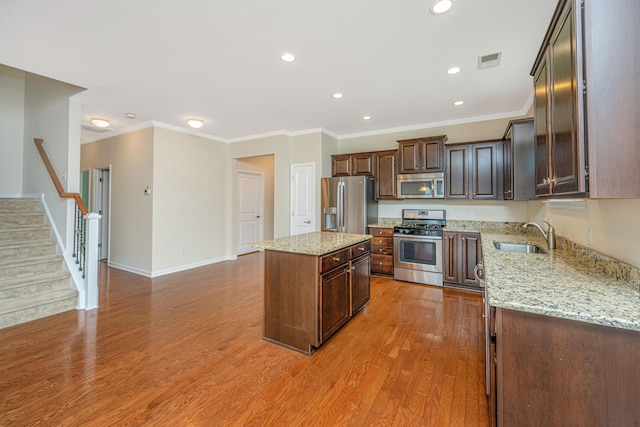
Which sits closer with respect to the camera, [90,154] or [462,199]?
[462,199]

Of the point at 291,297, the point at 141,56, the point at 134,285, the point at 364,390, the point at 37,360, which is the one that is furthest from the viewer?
the point at 134,285

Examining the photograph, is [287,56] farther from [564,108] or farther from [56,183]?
[56,183]

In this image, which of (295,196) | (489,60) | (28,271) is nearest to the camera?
(489,60)

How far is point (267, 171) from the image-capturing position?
7.69 metres

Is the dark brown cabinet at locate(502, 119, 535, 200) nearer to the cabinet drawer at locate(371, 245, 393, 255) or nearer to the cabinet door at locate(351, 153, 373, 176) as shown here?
the cabinet drawer at locate(371, 245, 393, 255)

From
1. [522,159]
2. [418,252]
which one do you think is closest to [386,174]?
[418,252]

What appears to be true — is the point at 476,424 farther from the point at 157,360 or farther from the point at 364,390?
the point at 157,360

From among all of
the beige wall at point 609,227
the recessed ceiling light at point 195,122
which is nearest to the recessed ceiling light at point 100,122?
the recessed ceiling light at point 195,122

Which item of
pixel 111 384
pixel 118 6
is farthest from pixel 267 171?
pixel 111 384

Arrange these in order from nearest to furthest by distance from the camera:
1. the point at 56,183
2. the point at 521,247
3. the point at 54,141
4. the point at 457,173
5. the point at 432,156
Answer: the point at 521,247
the point at 56,183
the point at 54,141
the point at 457,173
the point at 432,156

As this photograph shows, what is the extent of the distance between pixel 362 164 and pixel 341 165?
1.43 ft

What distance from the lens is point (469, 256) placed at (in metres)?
4.05

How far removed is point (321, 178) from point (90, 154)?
5.26 m

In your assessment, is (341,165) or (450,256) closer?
(450,256)
